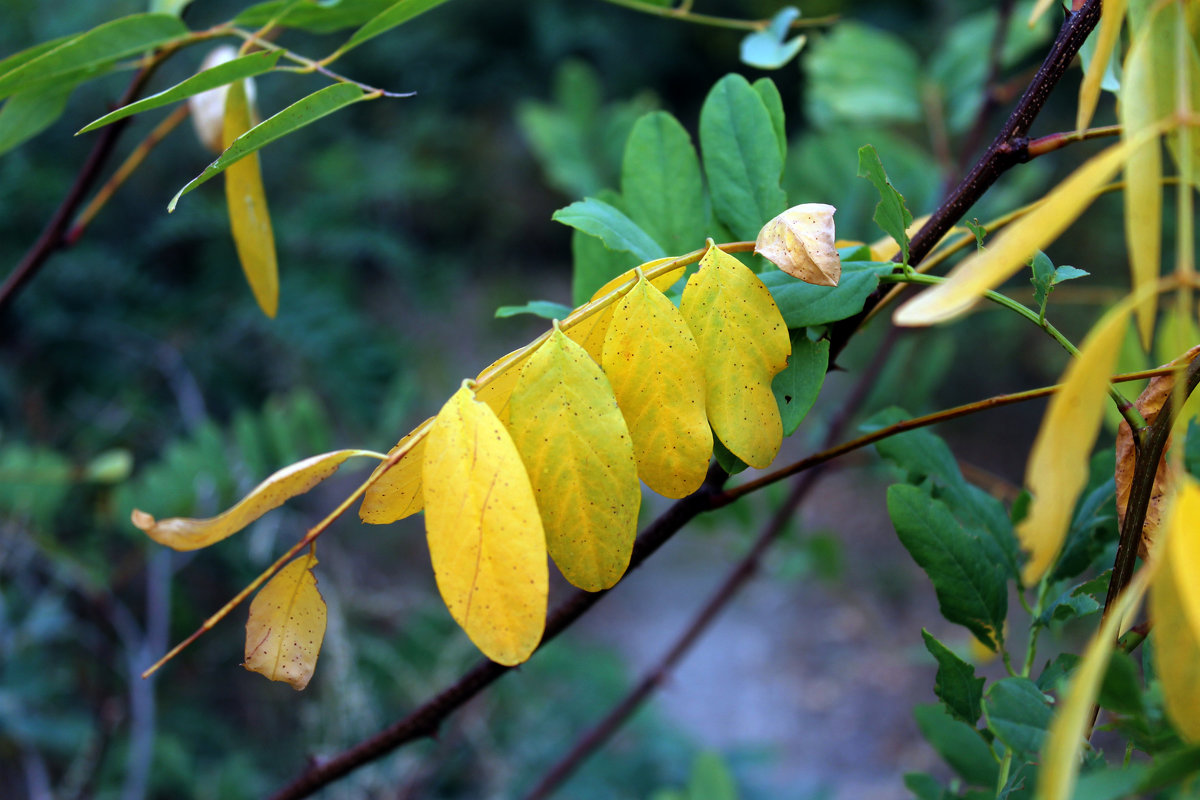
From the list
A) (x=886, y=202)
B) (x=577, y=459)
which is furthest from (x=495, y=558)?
(x=886, y=202)

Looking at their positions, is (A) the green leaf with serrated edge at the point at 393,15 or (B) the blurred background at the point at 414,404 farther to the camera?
(B) the blurred background at the point at 414,404

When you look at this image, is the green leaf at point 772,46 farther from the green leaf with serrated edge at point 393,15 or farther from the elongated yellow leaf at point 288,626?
the elongated yellow leaf at point 288,626

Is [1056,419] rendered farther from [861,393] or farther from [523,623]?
[861,393]

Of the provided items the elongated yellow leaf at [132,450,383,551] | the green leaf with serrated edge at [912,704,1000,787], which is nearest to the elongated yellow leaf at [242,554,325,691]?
the elongated yellow leaf at [132,450,383,551]

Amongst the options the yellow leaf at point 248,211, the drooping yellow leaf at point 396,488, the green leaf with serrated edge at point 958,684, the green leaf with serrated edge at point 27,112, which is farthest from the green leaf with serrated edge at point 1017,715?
the green leaf with serrated edge at point 27,112

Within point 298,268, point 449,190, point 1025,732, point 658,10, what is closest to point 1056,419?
point 1025,732
